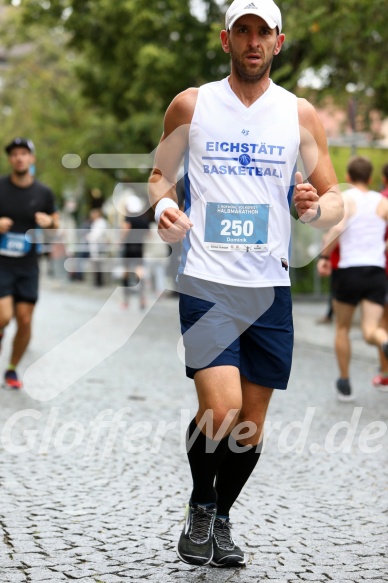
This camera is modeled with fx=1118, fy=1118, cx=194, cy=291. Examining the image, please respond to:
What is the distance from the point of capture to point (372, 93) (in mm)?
16719

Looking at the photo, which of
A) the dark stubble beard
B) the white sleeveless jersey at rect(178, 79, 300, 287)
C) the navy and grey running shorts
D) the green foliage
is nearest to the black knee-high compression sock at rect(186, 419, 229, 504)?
the navy and grey running shorts

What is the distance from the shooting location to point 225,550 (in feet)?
14.1

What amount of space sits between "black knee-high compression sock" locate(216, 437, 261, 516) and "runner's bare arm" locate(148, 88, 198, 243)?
2.92ft

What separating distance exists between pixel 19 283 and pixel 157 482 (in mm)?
3596

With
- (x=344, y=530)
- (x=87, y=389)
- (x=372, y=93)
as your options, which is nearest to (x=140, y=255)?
(x=372, y=93)

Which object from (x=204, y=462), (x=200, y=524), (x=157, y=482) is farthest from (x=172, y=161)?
(x=157, y=482)

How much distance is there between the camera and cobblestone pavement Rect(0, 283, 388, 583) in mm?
4324

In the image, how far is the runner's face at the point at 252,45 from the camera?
414 centimetres

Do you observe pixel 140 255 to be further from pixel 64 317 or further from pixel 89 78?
pixel 89 78

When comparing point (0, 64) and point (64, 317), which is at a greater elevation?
point (0, 64)

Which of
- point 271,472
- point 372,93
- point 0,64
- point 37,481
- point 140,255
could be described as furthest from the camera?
point 0,64

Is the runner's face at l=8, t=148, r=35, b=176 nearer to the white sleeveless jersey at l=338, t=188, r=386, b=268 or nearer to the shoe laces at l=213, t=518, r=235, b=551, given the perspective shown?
the white sleeveless jersey at l=338, t=188, r=386, b=268

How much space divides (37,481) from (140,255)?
50.3ft

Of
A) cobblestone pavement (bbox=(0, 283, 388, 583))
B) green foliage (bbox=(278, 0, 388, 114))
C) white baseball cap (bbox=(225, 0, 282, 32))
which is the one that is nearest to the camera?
white baseball cap (bbox=(225, 0, 282, 32))
